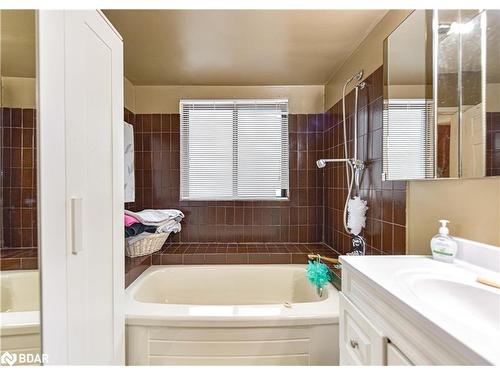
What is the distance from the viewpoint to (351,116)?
195cm

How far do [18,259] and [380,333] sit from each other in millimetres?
1072

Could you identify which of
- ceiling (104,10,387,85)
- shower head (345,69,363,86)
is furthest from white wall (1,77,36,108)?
shower head (345,69,363,86)

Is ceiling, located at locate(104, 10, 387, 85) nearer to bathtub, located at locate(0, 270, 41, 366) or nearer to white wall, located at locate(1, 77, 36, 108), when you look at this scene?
white wall, located at locate(1, 77, 36, 108)

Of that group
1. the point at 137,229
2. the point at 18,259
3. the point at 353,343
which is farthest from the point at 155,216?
the point at 353,343

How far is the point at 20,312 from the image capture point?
2.37ft

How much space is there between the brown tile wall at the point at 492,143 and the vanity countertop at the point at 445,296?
39 centimetres

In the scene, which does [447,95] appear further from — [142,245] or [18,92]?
[142,245]

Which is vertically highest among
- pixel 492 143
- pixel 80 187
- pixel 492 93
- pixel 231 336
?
pixel 492 93

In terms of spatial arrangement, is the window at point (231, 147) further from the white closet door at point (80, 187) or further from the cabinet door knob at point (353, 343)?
the cabinet door knob at point (353, 343)

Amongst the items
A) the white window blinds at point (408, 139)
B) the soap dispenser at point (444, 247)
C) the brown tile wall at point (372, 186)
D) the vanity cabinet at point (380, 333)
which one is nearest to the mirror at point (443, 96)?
the white window blinds at point (408, 139)

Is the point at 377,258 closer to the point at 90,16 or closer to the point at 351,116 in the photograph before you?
the point at 351,116

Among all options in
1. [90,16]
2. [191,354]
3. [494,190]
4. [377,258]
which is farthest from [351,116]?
[191,354]

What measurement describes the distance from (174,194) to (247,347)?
1.60 metres

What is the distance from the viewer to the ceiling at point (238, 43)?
4.97ft
